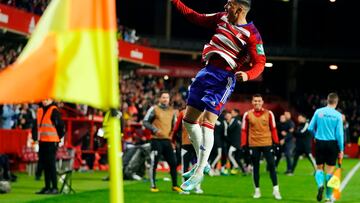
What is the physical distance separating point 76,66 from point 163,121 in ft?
46.7

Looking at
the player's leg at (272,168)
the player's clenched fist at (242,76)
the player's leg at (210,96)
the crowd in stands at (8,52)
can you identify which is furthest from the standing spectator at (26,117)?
the player's clenched fist at (242,76)

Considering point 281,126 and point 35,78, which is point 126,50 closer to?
point 281,126

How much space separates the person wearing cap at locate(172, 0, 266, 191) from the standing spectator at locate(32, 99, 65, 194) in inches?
340

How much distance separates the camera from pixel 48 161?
17719 mm

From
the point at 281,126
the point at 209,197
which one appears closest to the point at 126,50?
the point at 281,126

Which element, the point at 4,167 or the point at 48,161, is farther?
the point at 4,167

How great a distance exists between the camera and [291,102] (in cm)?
5466

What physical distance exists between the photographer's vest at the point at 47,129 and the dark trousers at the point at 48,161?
112 millimetres

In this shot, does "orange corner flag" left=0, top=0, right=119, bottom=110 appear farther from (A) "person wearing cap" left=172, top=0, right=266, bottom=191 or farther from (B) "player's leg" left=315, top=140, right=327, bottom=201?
(B) "player's leg" left=315, top=140, right=327, bottom=201

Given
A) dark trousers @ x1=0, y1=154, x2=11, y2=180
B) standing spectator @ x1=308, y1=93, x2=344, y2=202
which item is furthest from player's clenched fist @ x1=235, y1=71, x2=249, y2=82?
dark trousers @ x1=0, y1=154, x2=11, y2=180

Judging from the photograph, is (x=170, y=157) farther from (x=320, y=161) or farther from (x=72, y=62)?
(x=72, y=62)

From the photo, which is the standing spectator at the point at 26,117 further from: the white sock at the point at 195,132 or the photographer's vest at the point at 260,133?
the white sock at the point at 195,132

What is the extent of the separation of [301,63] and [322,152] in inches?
1592

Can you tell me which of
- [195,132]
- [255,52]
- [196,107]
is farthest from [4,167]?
[255,52]
